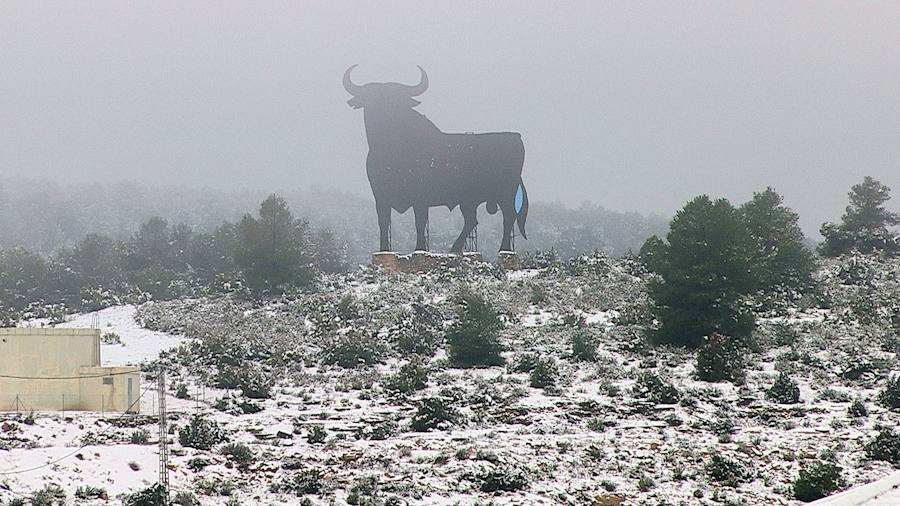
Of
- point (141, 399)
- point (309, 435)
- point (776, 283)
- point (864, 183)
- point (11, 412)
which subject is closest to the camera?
point (309, 435)

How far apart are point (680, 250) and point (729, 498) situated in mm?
14918

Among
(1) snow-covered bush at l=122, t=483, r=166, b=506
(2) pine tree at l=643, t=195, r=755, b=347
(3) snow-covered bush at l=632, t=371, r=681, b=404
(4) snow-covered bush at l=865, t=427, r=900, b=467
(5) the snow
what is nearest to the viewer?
(1) snow-covered bush at l=122, t=483, r=166, b=506

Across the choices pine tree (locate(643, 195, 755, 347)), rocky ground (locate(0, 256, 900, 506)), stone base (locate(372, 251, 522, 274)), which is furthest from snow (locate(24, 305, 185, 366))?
pine tree (locate(643, 195, 755, 347))

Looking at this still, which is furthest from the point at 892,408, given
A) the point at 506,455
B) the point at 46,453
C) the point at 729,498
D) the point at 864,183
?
the point at 864,183

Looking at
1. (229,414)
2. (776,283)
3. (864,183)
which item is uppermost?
(864,183)

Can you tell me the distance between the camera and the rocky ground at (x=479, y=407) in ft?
59.8

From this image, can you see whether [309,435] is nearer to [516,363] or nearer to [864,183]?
[516,363]

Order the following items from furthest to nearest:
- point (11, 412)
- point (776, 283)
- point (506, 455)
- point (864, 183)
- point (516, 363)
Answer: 1. point (864, 183)
2. point (776, 283)
3. point (516, 363)
4. point (11, 412)
5. point (506, 455)

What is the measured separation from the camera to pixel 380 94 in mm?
42969

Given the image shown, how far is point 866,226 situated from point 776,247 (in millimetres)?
9930

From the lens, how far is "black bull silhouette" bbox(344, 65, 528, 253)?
1684 inches

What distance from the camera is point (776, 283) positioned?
1486 inches

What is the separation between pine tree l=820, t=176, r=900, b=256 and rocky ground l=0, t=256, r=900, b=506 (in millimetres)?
3490

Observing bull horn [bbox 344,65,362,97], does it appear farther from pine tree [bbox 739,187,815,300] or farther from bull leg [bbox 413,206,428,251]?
pine tree [bbox 739,187,815,300]
